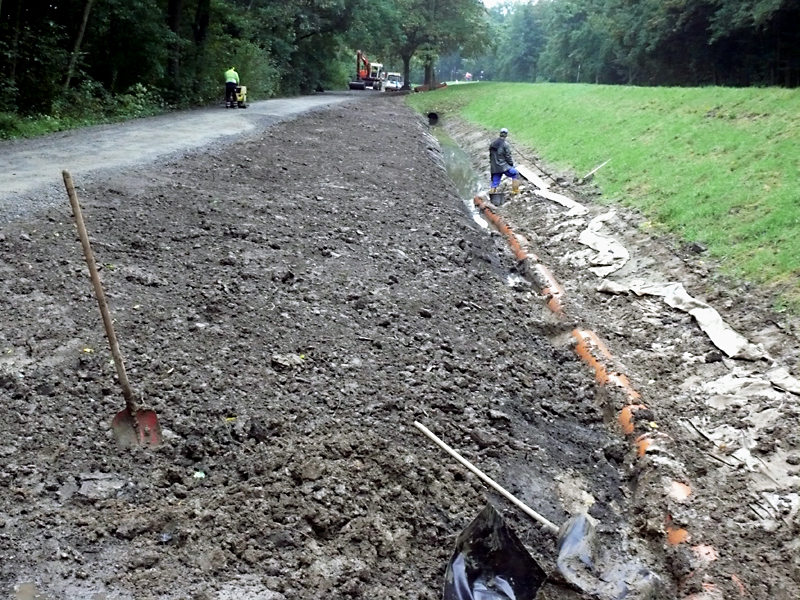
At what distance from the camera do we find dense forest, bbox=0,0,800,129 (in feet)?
57.7

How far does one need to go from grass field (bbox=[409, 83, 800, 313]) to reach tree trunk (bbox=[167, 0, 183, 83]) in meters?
11.9

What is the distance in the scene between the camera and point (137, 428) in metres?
4.09

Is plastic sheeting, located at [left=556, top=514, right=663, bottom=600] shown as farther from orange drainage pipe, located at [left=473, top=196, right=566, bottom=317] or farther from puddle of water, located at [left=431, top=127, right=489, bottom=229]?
puddle of water, located at [left=431, top=127, right=489, bottom=229]

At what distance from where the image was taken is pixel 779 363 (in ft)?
18.0

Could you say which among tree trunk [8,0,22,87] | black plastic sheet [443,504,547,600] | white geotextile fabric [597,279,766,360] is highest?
tree trunk [8,0,22,87]

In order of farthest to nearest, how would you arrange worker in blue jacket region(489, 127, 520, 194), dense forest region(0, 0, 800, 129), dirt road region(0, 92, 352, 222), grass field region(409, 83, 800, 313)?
dense forest region(0, 0, 800, 129) < worker in blue jacket region(489, 127, 520, 194) < dirt road region(0, 92, 352, 222) < grass field region(409, 83, 800, 313)

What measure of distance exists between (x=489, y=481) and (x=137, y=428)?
2.16m

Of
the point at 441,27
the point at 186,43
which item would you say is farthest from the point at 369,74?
the point at 186,43

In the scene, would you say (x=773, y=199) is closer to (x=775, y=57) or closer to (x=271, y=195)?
(x=271, y=195)

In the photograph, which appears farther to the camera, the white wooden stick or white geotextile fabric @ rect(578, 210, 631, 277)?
white geotextile fabric @ rect(578, 210, 631, 277)

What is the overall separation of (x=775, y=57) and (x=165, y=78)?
23451mm

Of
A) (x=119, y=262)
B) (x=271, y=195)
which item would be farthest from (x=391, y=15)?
(x=119, y=262)

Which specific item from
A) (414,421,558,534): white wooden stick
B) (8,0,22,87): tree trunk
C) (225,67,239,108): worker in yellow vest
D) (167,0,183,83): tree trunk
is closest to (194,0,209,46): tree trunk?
(167,0,183,83): tree trunk

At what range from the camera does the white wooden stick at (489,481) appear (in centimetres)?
395
